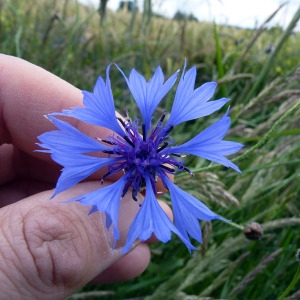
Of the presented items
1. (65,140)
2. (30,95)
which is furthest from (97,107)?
(30,95)

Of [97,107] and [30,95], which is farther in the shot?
[30,95]

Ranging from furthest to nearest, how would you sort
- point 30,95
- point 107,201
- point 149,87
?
1. point 30,95
2. point 149,87
3. point 107,201

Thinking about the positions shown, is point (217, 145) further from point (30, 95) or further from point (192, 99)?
point (30, 95)

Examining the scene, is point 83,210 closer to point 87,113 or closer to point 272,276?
point 87,113

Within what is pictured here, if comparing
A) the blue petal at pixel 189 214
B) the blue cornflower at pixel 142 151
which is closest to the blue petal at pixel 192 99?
the blue cornflower at pixel 142 151

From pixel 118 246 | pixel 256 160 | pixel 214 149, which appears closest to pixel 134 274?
pixel 118 246

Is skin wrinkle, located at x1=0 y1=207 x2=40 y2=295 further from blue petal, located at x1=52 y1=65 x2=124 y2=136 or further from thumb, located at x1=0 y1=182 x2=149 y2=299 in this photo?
blue petal, located at x1=52 y1=65 x2=124 y2=136

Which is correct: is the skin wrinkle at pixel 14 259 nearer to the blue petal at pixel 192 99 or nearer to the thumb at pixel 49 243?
the thumb at pixel 49 243

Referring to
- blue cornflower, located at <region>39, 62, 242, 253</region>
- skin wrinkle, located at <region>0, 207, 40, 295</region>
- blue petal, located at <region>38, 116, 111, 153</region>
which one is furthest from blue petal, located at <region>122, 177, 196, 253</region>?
skin wrinkle, located at <region>0, 207, 40, 295</region>
